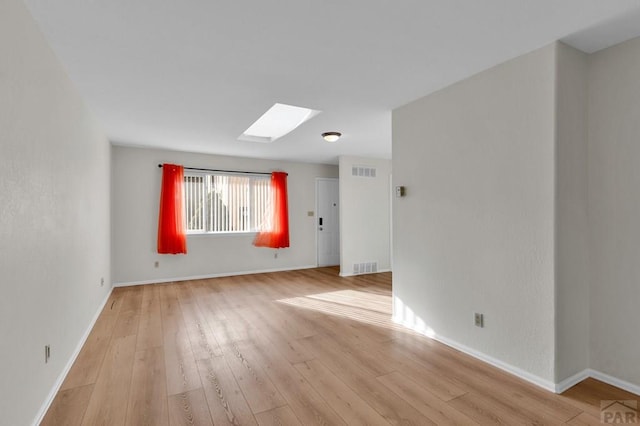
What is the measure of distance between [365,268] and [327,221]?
154 cm

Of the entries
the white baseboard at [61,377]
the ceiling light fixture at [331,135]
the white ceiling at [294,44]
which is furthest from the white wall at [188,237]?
the ceiling light fixture at [331,135]

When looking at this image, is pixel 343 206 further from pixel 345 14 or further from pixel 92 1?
pixel 92 1

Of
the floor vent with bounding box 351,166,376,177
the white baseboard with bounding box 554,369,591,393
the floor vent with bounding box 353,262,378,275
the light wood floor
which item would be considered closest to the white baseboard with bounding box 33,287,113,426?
Answer: the light wood floor

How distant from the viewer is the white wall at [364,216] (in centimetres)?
606

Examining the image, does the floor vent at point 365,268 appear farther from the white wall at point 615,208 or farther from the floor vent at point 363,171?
the white wall at point 615,208

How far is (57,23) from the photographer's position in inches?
73.9

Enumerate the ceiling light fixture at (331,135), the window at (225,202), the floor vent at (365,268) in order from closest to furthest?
the ceiling light fixture at (331,135)
the window at (225,202)
the floor vent at (365,268)

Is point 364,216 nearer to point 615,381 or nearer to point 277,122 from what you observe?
point 277,122

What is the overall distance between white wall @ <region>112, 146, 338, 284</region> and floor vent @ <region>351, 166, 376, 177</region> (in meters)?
1.21

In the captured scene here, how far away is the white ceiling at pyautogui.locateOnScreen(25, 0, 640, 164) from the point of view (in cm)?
176

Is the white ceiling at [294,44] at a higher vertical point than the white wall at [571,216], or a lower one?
higher

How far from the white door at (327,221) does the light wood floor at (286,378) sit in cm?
329

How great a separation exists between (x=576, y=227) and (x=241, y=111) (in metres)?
3.29

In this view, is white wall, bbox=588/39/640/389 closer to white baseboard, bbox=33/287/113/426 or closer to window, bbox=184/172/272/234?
white baseboard, bbox=33/287/113/426
